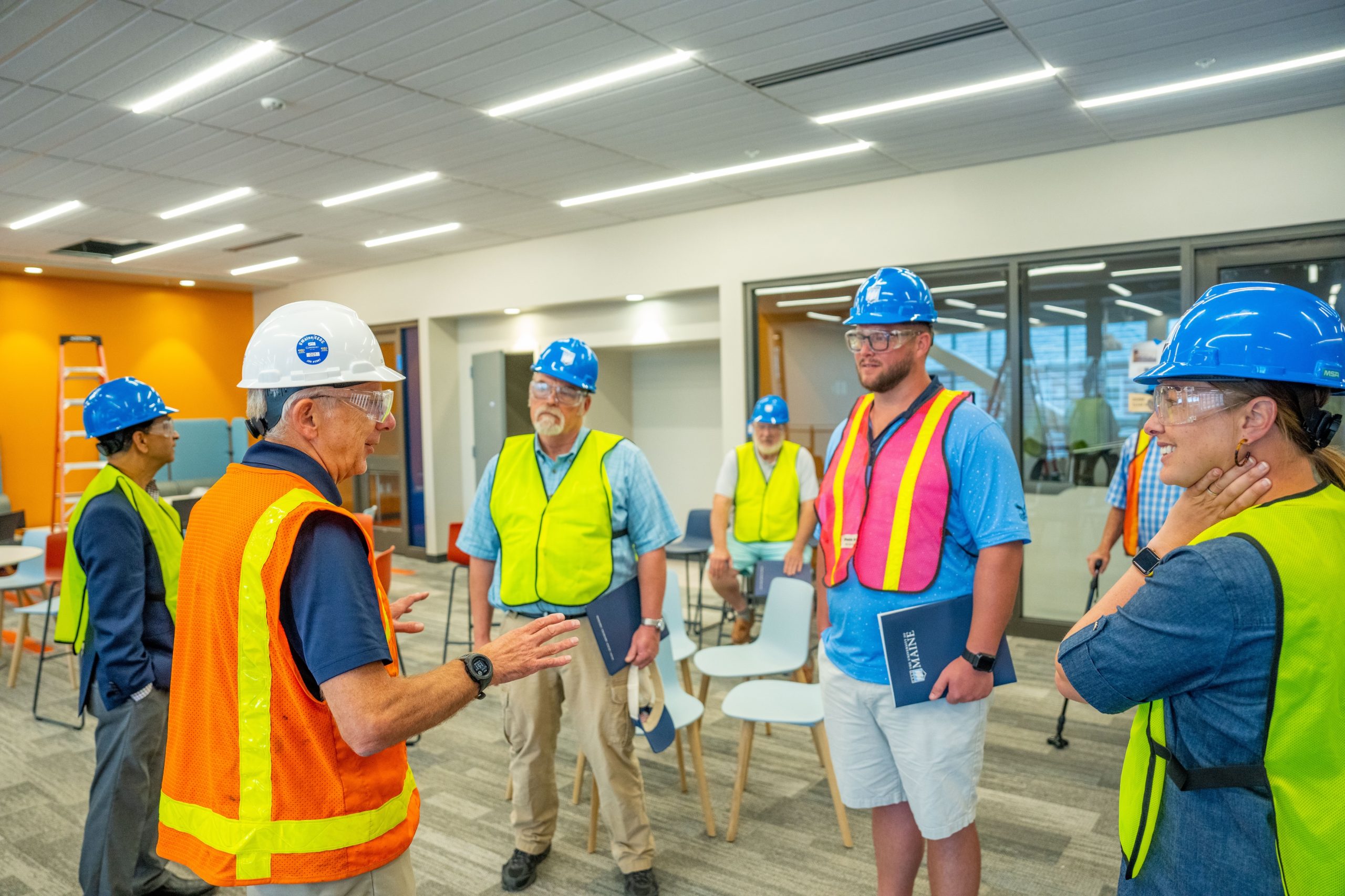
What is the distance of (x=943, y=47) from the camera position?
3721mm

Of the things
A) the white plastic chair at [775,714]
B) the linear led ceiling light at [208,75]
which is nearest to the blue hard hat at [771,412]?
the white plastic chair at [775,714]

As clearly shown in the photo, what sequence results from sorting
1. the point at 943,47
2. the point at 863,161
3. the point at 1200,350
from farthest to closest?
1. the point at 863,161
2. the point at 943,47
3. the point at 1200,350

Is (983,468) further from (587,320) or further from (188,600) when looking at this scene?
(587,320)

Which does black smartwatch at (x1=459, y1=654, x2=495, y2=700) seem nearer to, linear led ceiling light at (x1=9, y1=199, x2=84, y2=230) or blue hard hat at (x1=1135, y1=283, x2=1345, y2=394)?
blue hard hat at (x1=1135, y1=283, x2=1345, y2=394)

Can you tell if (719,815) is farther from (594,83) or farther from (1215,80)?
(1215,80)

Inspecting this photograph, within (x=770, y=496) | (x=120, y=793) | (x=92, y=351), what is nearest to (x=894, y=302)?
(x=120, y=793)

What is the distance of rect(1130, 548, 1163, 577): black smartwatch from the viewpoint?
140 centimetres

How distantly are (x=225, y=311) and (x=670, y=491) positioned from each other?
20.9 feet

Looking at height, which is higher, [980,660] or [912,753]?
[980,660]

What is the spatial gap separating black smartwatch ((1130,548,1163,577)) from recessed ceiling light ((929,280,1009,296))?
460cm

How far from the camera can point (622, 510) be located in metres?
2.82

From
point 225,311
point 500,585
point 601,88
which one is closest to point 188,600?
point 500,585

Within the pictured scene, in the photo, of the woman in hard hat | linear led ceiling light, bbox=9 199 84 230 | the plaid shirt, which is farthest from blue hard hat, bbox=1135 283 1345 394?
linear led ceiling light, bbox=9 199 84 230

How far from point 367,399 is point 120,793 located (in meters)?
1.88
